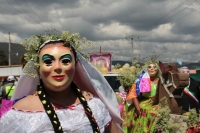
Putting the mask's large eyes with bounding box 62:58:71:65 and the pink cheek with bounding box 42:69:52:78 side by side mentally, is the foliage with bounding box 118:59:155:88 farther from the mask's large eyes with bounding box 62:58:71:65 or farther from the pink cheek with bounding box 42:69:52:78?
Answer: the pink cheek with bounding box 42:69:52:78

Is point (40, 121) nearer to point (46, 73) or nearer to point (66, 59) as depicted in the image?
point (46, 73)

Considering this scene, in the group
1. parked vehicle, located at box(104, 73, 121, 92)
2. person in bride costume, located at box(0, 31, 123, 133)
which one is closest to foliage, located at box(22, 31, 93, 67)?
person in bride costume, located at box(0, 31, 123, 133)

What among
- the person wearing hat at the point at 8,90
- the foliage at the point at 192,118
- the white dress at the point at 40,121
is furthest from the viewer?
the person wearing hat at the point at 8,90

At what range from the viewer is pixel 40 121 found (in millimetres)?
2605

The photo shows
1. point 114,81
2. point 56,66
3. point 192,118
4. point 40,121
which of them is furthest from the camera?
point 114,81

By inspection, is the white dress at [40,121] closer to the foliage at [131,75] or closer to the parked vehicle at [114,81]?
the foliage at [131,75]

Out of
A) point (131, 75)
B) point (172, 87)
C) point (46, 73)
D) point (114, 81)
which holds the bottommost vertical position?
point (114, 81)

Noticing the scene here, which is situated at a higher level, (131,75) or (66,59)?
(66,59)

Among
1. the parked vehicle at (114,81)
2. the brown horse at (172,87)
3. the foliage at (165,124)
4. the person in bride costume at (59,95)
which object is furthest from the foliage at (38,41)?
the parked vehicle at (114,81)

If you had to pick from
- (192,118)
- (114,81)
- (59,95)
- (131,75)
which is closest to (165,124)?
(192,118)

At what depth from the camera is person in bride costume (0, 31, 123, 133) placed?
8.59ft

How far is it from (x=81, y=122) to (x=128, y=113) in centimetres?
384

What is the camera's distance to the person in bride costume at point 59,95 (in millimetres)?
2619

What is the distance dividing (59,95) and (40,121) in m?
0.34
